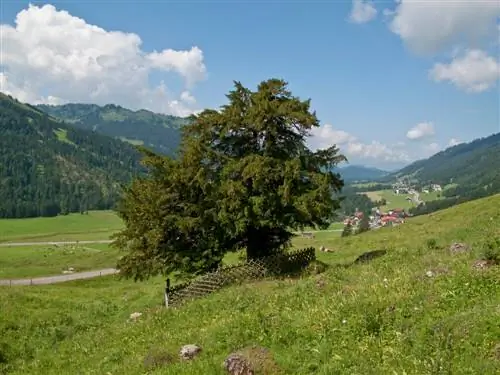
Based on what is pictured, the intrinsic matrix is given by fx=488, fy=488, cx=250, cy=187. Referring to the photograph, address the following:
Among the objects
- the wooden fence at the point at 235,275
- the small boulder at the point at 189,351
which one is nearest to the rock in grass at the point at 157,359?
the small boulder at the point at 189,351

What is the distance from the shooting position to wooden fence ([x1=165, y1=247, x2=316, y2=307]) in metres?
29.7

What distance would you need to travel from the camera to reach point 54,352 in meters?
24.9

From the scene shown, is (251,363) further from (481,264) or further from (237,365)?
(481,264)

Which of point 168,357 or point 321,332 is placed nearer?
point 321,332

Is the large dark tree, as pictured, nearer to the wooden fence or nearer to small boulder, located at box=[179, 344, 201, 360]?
the wooden fence

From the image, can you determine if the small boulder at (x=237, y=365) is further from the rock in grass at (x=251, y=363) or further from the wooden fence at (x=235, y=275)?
the wooden fence at (x=235, y=275)

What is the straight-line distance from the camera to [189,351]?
1605 centimetres

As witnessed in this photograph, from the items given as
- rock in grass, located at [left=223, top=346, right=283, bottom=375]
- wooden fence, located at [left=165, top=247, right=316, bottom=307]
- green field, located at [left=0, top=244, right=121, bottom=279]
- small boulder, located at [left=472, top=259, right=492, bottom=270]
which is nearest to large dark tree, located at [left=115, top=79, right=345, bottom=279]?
wooden fence, located at [left=165, top=247, right=316, bottom=307]

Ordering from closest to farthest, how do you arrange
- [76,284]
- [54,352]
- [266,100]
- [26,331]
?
[54,352]
[26,331]
[266,100]
[76,284]

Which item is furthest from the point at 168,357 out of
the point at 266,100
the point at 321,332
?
the point at 266,100

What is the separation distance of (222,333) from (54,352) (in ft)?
41.0

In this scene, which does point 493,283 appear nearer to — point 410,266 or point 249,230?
point 410,266

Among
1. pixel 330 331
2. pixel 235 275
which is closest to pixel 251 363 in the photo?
pixel 330 331

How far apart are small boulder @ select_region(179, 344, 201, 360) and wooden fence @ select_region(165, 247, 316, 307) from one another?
12954 mm
